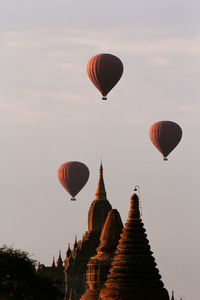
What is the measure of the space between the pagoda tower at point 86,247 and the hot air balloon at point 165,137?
49.9m

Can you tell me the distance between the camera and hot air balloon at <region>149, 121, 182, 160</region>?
436ft

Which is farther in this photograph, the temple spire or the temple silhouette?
the temple spire

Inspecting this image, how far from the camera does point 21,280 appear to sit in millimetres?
80688

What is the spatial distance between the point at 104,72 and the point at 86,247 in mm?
61128

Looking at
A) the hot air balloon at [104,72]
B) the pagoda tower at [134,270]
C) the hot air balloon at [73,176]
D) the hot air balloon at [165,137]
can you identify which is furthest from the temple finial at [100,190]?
the pagoda tower at [134,270]

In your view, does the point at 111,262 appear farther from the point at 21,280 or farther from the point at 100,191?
the point at 100,191

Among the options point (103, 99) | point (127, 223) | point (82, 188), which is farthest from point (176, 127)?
point (127, 223)

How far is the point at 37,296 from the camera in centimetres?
8044

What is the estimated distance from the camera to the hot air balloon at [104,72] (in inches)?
5017

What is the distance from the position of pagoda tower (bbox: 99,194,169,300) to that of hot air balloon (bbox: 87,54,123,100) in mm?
26480

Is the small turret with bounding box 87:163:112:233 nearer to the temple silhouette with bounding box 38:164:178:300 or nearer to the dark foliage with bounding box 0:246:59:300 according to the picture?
the temple silhouette with bounding box 38:164:178:300

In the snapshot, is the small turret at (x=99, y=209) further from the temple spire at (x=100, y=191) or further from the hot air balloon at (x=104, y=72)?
the hot air balloon at (x=104, y=72)

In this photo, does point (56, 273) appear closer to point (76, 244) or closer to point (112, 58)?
point (76, 244)

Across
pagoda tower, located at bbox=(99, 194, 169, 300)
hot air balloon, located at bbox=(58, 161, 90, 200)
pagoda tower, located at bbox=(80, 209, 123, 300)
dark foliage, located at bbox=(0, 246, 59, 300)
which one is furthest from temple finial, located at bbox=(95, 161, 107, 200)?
dark foliage, located at bbox=(0, 246, 59, 300)
